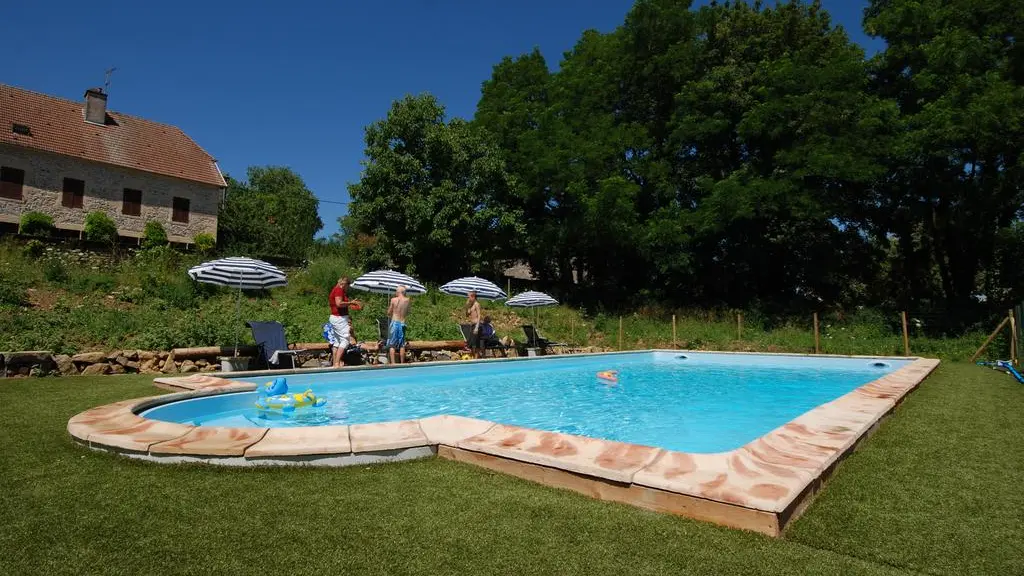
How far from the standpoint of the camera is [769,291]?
2566 centimetres

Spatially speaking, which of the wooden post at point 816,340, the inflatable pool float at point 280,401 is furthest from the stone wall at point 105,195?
the wooden post at point 816,340

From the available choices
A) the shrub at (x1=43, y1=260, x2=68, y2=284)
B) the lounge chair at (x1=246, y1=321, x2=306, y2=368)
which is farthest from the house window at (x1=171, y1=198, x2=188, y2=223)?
the lounge chair at (x1=246, y1=321, x2=306, y2=368)

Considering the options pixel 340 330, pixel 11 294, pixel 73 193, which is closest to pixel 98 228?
pixel 73 193

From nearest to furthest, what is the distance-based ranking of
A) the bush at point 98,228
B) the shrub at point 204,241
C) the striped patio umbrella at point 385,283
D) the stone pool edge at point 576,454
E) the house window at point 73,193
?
1. the stone pool edge at point 576,454
2. the striped patio umbrella at point 385,283
3. the bush at point 98,228
4. the house window at point 73,193
5. the shrub at point 204,241

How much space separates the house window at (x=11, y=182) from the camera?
814 inches

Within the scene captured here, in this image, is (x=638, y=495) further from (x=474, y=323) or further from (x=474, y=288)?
(x=474, y=288)

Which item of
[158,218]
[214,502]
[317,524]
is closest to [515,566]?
[317,524]

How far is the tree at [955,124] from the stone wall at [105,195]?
29775 millimetres

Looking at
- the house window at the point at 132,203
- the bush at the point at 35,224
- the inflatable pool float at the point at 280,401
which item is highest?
the house window at the point at 132,203

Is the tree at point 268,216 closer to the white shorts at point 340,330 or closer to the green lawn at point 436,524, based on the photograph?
the white shorts at point 340,330

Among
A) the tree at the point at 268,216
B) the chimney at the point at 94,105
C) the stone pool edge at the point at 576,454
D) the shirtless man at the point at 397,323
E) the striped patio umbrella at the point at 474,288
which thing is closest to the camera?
the stone pool edge at the point at 576,454

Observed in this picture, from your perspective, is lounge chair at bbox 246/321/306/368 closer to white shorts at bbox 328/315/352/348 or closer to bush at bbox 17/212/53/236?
white shorts at bbox 328/315/352/348

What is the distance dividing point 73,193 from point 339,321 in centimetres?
2049

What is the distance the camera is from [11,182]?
68.4 feet
